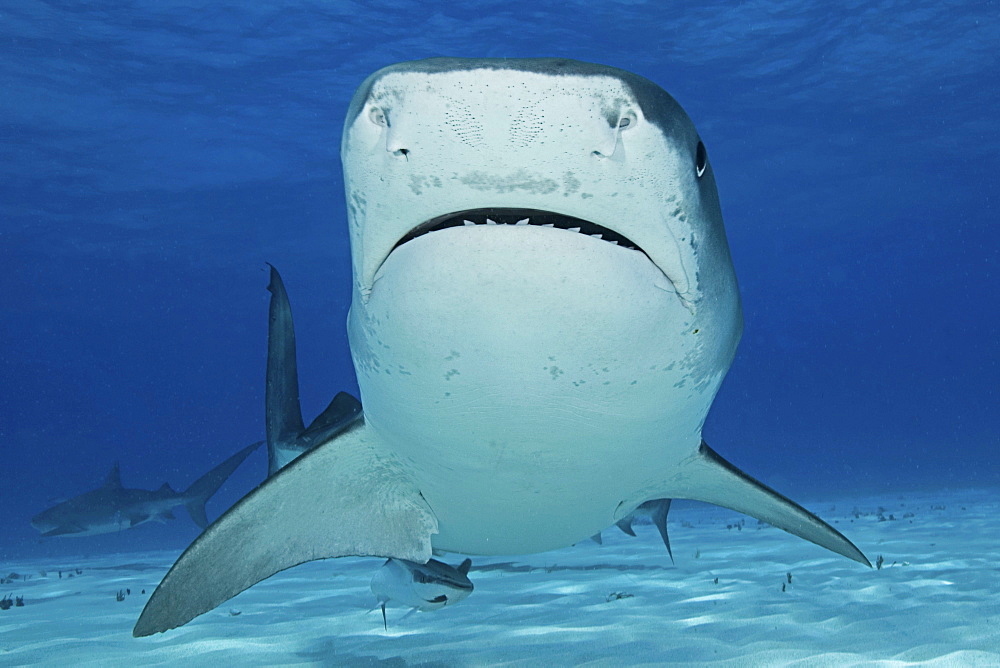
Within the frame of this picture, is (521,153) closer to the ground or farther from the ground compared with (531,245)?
farther from the ground

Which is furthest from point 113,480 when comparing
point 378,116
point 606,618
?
point 378,116

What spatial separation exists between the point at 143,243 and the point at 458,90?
134 feet

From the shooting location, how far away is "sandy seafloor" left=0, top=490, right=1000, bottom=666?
13.4ft

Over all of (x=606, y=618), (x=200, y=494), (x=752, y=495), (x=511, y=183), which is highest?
(x=511, y=183)

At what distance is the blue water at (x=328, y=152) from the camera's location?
1969 centimetres

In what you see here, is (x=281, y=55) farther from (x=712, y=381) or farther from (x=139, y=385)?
(x=139, y=385)

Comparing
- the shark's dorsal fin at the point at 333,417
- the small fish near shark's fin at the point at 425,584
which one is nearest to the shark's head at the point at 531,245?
the small fish near shark's fin at the point at 425,584

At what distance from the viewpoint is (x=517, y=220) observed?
181cm

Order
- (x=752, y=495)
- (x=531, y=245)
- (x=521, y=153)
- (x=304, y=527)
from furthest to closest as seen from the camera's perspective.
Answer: (x=752, y=495), (x=304, y=527), (x=531, y=245), (x=521, y=153)

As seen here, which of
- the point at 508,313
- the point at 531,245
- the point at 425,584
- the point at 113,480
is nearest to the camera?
the point at 531,245

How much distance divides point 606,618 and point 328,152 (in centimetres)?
2549

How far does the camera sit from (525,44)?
68.1 feet

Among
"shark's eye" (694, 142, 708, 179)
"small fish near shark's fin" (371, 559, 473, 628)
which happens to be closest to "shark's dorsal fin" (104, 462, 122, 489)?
"small fish near shark's fin" (371, 559, 473, 628)

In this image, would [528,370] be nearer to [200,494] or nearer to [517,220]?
[517,220]
